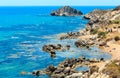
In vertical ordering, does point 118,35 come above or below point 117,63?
above

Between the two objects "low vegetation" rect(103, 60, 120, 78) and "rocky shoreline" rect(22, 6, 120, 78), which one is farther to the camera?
"rocky shoreline" rect(22, 6, 120, 78)

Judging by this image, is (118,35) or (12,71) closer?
(12,71)

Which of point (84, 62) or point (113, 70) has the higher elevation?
point (84, 62)

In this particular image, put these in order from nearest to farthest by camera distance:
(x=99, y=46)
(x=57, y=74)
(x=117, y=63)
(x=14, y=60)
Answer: (x=117, y=63), (x=57, y=74), (x=14, y=60), (x=99, y=46)

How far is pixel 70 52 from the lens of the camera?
98062mm

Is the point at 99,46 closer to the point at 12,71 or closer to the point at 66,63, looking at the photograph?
the point at 66,63

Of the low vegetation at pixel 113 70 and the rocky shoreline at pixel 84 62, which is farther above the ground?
the rocky shoreline at pixel 84 62

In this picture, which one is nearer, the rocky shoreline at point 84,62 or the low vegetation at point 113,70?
the low vegetation at point 113,70

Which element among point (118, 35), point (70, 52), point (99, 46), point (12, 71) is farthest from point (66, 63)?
point (118, 35)

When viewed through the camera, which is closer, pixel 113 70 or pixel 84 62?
pixel 113 70

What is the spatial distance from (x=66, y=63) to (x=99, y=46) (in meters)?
29.5

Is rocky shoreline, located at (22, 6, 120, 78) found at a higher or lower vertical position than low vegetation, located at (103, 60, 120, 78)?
higher

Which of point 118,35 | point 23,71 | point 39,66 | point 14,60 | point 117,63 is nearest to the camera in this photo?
point 117,63

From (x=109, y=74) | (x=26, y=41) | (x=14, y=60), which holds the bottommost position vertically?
(x=109, y=74)
